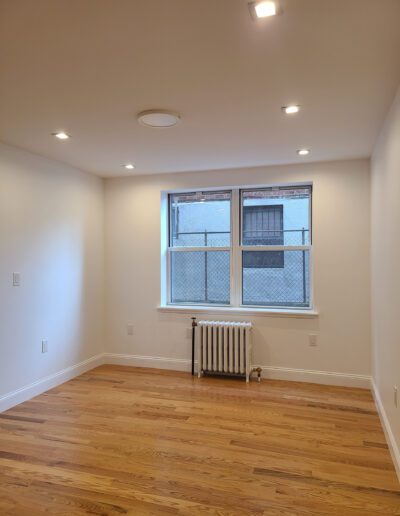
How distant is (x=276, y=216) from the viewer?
174 inches

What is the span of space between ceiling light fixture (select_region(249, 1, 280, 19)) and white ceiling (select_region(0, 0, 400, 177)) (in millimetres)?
40

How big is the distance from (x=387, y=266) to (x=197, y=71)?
6.16 ft

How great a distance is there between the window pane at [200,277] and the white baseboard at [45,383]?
1.26 m

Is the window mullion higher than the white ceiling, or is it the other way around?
the white ceiling

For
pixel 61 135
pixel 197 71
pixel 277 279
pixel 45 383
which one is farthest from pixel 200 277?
pixel 197 71

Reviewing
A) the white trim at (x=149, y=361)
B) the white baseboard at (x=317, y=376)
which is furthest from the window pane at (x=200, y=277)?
the white baseboard at (x=317, y=376)

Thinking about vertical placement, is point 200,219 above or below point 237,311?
above

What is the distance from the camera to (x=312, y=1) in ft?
4.91

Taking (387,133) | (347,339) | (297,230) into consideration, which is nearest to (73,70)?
(387,133)

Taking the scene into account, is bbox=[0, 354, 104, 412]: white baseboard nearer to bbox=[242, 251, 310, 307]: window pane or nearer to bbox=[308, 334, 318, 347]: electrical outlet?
bbox=[242, 251, 310, 307]: window pane

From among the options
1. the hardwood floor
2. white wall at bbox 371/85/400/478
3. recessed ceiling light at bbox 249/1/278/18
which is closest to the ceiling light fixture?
recessed ceiling light at bbox 249/1/278/18

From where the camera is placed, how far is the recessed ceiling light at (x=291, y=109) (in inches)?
100

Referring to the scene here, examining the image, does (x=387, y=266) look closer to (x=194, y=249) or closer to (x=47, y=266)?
(x=194, y=249)

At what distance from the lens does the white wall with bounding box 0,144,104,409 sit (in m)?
3.42
